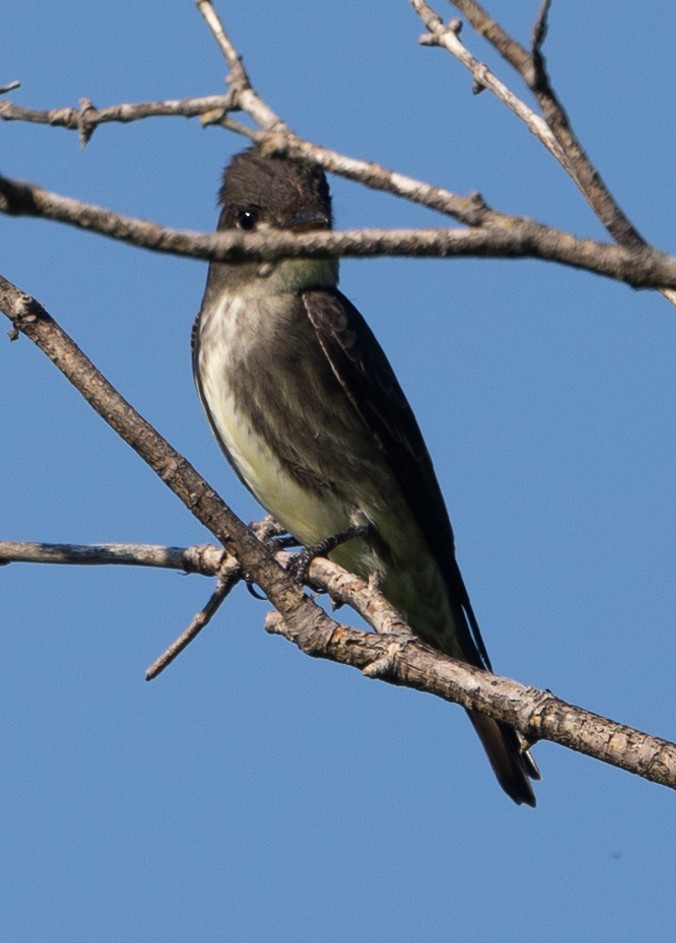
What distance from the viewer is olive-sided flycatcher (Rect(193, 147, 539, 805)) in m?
7.38

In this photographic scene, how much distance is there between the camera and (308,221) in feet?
24.2

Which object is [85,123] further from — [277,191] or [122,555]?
[277,191]

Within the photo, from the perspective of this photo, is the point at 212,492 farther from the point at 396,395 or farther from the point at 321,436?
the point at 396,395

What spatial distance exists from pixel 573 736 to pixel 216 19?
2145mm

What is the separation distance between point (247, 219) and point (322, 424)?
121 centimetres

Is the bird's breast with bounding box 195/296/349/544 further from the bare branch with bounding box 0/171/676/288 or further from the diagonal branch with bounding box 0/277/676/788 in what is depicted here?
the bare branch with bounding box 0/171/676/288

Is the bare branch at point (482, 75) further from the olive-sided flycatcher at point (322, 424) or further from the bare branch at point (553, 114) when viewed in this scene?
the olive-sided flycatcher at point (322, 424)

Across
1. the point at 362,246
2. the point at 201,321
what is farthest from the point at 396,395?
the point at 362,246

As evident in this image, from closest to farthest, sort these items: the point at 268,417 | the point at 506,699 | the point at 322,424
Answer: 1. the point at 506,699
2. the point at 268,417
3. the point at 322,424

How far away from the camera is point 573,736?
4062 mm

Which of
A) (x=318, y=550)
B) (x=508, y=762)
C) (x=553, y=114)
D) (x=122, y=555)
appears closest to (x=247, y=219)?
(x=318, y=550)

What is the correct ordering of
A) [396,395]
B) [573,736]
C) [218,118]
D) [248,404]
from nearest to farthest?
1. [218,118]
2. [573,736]
3. [248,404]
4. [396,395]

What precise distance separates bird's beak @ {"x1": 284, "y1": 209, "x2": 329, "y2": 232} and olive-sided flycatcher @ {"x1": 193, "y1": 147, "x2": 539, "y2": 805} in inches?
0.4

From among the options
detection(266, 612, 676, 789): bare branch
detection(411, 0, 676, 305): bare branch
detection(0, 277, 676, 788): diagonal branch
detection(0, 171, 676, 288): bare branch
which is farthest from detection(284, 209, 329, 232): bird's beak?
detection(0, 171, 676, 288): bare branch
